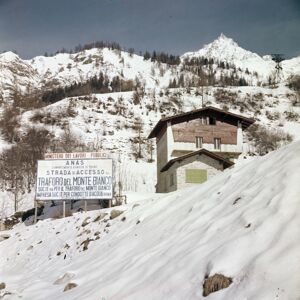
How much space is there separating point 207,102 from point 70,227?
272ft

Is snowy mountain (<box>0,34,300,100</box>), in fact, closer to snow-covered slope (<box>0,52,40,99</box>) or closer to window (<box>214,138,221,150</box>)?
snow-covered slope (<box>0,52,40,99</box>)

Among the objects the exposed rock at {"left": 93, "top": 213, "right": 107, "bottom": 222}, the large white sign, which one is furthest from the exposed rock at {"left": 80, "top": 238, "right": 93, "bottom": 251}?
the large white sign

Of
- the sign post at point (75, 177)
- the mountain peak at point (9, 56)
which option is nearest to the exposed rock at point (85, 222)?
the sign post at point (75, 177)

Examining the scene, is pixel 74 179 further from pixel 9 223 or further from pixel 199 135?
pixel 199 135

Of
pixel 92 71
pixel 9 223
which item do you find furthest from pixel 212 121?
pixel 92 71

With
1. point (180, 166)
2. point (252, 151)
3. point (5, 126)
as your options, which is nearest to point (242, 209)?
point (180, 166)

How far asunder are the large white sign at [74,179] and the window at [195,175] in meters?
8.01

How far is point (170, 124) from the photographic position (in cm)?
4481

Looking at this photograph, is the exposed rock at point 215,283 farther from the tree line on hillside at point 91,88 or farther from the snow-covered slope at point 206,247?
the tree line on hillside at point 91,88

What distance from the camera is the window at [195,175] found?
1474 inches

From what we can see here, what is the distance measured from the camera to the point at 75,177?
3262cm

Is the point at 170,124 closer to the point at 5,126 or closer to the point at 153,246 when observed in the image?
the point at 153,246

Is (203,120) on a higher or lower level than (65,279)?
higher

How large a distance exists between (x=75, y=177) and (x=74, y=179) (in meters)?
0.16
